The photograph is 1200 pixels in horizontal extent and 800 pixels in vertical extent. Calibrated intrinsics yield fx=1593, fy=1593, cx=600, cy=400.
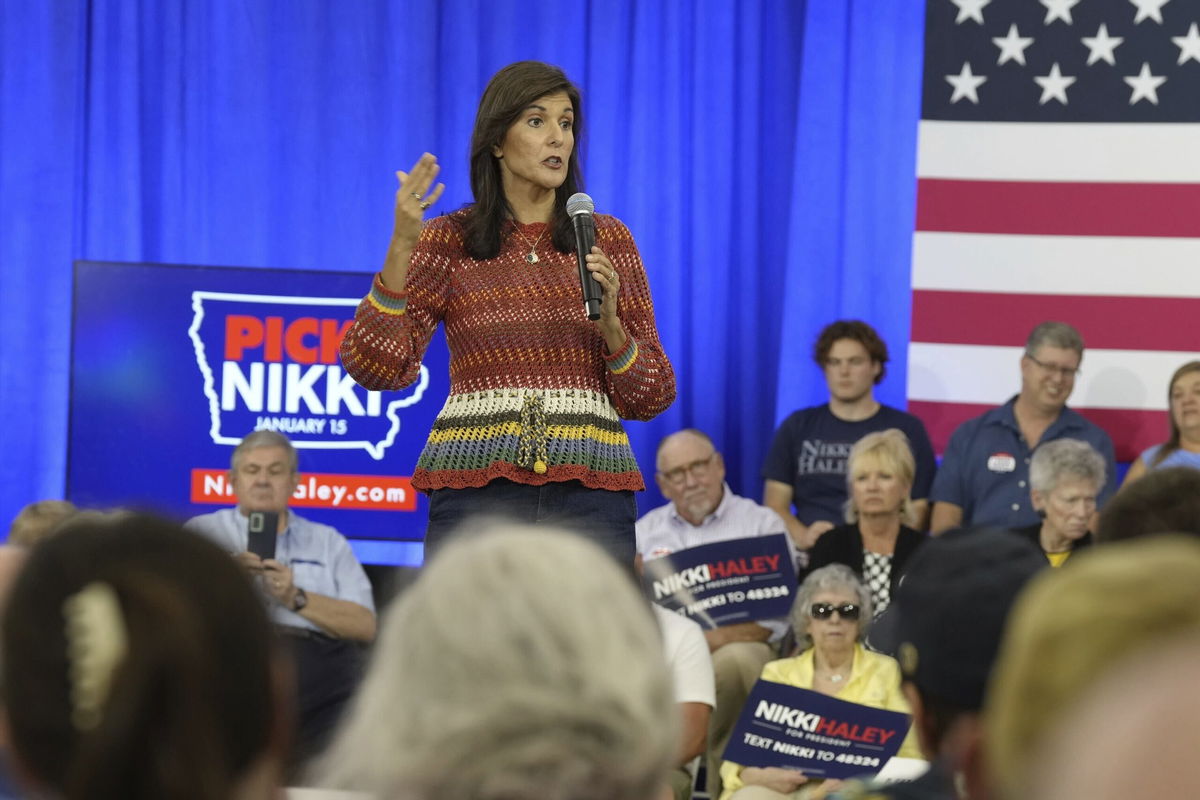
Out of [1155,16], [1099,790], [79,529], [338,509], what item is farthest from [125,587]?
[1155,16]

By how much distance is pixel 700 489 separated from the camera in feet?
17.5

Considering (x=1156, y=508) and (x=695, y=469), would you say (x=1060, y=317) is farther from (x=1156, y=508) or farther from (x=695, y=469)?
(x=1156, y=508)

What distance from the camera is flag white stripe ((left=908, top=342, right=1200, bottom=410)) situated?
548 cm

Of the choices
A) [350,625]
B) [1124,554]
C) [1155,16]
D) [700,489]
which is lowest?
[350,625]

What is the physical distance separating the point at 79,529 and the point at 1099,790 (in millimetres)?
615

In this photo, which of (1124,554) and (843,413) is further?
(843,413)

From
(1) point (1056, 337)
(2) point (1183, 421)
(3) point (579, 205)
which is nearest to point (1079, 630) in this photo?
(3) point (579, 205)

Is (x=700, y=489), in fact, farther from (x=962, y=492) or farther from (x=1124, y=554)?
(x=1124, y=554)

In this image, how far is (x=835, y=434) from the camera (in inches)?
211

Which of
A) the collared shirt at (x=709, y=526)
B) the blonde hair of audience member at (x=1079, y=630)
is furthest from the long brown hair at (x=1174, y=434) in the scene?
the blonde hair of audience member at (x=1079, y=630)

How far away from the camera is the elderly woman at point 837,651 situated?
4.26 meters

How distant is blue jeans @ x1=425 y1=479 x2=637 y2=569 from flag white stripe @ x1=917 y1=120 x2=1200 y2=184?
Result: 10.9ft

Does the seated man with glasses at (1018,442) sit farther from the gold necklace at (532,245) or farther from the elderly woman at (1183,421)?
the gold necklace at (532,245)

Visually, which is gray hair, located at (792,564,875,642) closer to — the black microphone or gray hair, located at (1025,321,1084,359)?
gray hair, located at (1025,321,1084,359)
